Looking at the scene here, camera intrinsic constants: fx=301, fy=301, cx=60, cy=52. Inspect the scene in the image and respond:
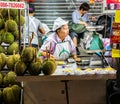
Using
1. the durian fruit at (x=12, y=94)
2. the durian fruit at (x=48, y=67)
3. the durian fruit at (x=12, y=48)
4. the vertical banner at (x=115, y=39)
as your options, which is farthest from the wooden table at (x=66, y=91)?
the durian fruit at (x=12, y=48)

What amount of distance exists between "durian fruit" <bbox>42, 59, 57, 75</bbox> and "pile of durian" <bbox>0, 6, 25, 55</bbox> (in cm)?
74

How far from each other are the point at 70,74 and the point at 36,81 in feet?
→ 0.69

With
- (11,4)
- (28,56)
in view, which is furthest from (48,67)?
(11,4)

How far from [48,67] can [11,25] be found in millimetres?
871

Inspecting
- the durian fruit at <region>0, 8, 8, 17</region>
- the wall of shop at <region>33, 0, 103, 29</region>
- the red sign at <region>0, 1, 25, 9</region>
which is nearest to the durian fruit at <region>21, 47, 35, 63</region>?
the red sign at <region>0, 1, 25, 9</region>

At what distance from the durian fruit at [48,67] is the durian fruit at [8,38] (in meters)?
0.74

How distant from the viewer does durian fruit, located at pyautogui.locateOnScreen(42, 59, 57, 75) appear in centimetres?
178

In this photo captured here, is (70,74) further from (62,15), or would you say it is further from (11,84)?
(62,15)

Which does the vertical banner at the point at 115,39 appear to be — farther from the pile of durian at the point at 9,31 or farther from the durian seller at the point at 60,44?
the durian seller at the point at 60,44

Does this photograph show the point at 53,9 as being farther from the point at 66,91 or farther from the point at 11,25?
the point at 66,91

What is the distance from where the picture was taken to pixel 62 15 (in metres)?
7.30

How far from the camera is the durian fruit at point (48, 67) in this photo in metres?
1.78

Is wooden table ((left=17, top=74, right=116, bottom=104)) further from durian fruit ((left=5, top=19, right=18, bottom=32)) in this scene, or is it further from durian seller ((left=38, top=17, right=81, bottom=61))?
durian seller ((left=38, top=17, right=81, bottom=61))

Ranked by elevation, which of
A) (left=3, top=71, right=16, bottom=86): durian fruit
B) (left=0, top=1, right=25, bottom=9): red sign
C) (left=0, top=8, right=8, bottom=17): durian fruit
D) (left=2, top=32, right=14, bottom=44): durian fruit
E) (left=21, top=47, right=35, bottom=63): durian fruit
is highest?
(left=0, top=1, right=25, bottom=9): red sign
